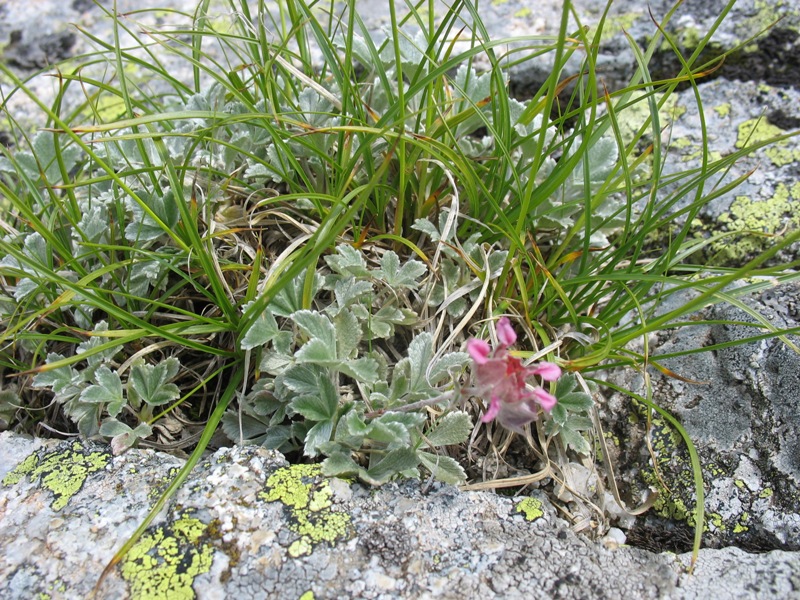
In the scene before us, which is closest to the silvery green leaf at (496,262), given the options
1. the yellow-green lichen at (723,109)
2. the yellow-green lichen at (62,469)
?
the yellow-green lichen at (62,469)

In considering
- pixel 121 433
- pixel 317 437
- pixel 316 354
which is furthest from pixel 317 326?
pixel 121 433

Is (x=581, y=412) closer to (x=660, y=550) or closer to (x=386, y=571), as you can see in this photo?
(x=660, y=550)

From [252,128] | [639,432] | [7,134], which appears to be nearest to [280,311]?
[252,128]

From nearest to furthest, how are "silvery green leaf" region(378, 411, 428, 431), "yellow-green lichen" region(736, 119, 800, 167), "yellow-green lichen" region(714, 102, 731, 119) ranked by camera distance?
"silvery green leaf" region(378, 411, 428, 431) → "yellow-green lichen" region(736, 119, 800, 167) → "yellow-green lichen" region(714, 102, 731, 119)

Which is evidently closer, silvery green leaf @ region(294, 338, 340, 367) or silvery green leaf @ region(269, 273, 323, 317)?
silvery green leaf @ region(294, 338, 340, 367)

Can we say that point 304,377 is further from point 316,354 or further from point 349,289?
point 349,289

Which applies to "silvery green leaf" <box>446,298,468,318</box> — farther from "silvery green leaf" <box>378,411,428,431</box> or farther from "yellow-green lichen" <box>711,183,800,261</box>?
"yellow-green lichen" <box>711,183,800,261</box>

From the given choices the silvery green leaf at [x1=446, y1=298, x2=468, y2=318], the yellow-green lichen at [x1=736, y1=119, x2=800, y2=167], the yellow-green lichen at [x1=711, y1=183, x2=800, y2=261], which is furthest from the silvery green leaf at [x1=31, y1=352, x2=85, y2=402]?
the yellow-green lichen at [x1=736, y1=119, x2=800, y2=167]
